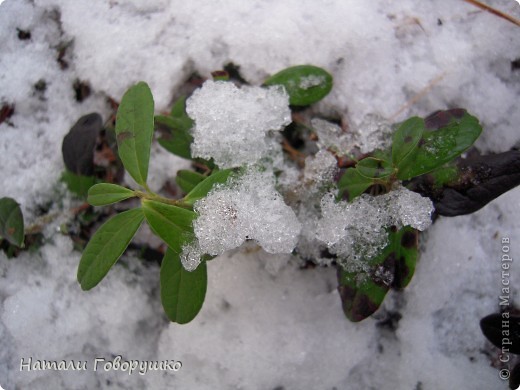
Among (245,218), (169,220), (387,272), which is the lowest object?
(387,272)

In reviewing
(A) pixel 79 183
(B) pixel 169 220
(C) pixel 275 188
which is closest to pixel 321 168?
(C) pixel 275 188

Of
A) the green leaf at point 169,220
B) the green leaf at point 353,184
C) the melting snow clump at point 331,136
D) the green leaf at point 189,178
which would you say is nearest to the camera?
the green leaf at point 169,220

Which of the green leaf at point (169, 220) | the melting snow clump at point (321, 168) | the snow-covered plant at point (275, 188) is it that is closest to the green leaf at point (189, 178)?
the snow-covered plant at point (275, 188)

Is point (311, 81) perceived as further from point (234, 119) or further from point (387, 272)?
point (387, 272)

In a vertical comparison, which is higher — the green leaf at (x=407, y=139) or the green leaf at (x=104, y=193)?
the green leaf at (x=104, y=193)

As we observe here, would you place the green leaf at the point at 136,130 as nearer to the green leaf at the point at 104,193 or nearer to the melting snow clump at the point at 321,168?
the green leaf at the point at 104,193

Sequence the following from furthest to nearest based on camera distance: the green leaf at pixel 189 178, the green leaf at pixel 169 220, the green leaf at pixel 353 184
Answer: the green leaf at pixel 189 178 < the green leaf at pixel 353 184 < the green leaf at pixel 169 220

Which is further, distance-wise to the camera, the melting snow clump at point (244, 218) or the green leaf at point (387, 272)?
the green leaf at point (387, 272)
